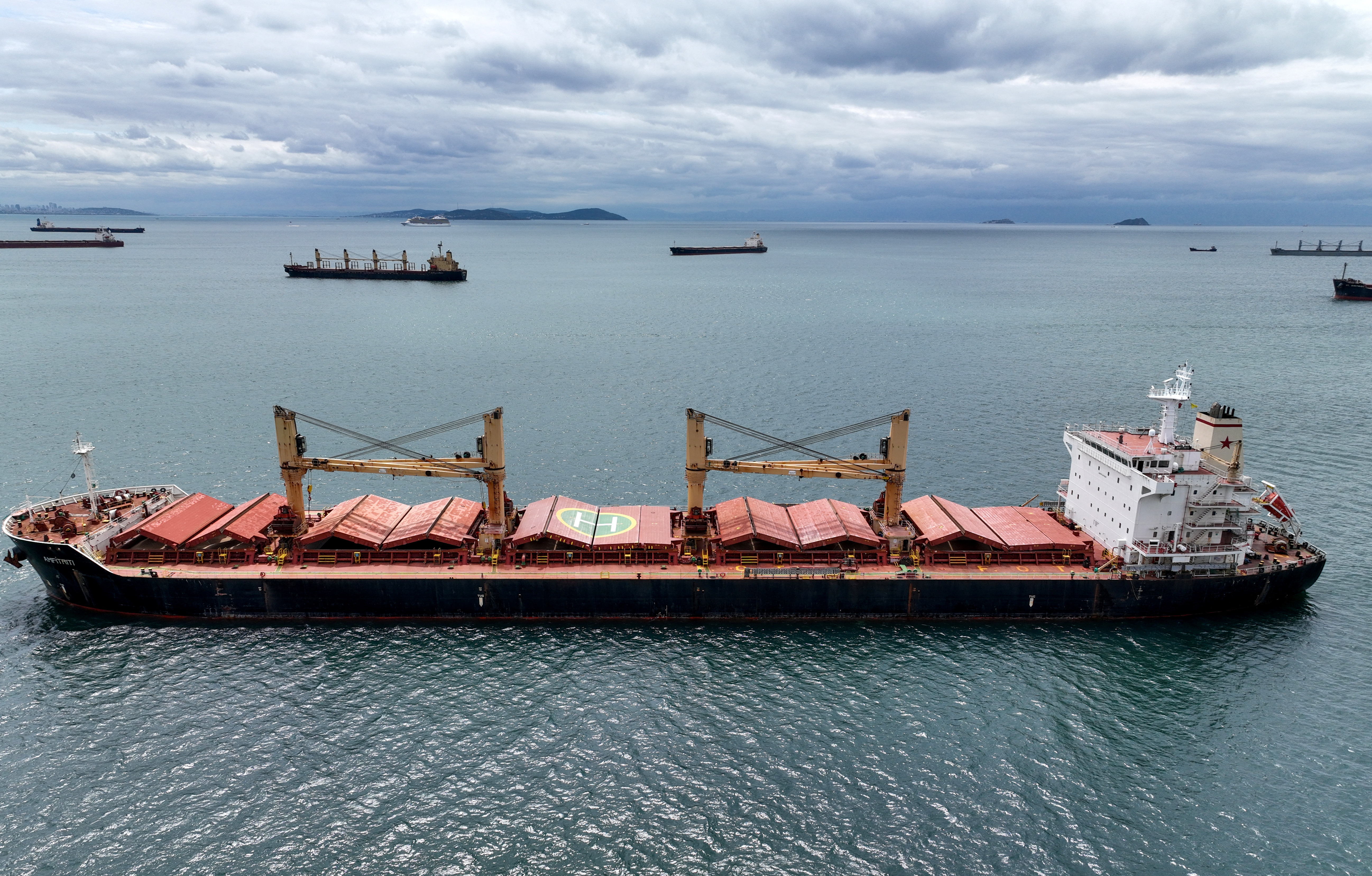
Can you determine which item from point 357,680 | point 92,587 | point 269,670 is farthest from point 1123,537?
point 92,587

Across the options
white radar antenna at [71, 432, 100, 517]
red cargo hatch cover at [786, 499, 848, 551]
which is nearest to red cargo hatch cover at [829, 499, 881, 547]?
red cargo hatch cover at [786, 499, 848, 551]

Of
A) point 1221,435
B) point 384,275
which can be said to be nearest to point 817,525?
point 1221,435

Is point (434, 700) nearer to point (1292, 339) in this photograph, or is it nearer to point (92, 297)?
point (1292, 339)

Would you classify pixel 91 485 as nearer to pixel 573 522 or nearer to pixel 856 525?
pixel 573 522

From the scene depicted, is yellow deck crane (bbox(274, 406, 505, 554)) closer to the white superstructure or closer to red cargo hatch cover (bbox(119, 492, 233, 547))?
red cargo hatch cover (bbox(119, 492, 233, 547))

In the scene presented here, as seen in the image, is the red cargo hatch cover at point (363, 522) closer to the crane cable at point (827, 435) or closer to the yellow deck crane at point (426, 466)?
the yellow deck crane at point (426, 466)

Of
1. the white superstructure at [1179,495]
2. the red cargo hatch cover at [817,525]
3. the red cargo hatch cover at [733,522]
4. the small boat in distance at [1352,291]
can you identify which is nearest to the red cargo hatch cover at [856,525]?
the red cargo hatch cover at [817,525]
